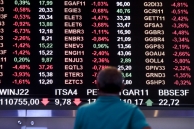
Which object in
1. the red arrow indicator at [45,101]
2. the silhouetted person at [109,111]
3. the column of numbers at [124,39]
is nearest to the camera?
the silhouetted person at [109,111]

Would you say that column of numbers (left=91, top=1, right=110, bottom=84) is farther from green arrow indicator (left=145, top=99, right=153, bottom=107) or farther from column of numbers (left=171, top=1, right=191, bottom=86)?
column of numbers (left=171, top=1, right=191, bottom=86)

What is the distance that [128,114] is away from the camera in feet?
5.90

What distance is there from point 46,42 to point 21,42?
0.27 meters

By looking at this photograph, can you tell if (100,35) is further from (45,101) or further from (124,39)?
(45,101)

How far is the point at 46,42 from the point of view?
4855 mm

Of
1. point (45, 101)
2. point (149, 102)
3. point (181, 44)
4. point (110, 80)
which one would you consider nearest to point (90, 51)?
point (45, 101)

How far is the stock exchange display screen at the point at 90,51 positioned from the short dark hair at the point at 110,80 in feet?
9.56

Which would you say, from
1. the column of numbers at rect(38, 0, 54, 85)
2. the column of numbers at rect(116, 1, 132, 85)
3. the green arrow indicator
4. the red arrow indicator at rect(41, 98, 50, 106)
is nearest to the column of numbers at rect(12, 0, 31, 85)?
the column of numbers at rect(38, 0, 54, 85)

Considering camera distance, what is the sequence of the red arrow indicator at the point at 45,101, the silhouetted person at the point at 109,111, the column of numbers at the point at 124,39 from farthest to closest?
the column of numbers at the point at 124,39
the red arrow indicator at the point at 45,101
the silhouetted person at the point at 109,111

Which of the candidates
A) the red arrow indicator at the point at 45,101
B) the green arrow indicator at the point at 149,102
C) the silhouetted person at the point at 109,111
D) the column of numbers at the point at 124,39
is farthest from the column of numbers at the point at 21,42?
the silhouetted person at the point at 109,111

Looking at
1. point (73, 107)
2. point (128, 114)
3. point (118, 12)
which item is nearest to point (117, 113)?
point (128, 114)

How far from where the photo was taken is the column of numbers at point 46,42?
4.78 metres

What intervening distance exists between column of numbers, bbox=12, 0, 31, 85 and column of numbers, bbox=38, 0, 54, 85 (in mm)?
131

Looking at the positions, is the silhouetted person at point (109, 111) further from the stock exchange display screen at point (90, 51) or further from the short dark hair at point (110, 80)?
the stock exchange display screen at point (90, 51)
